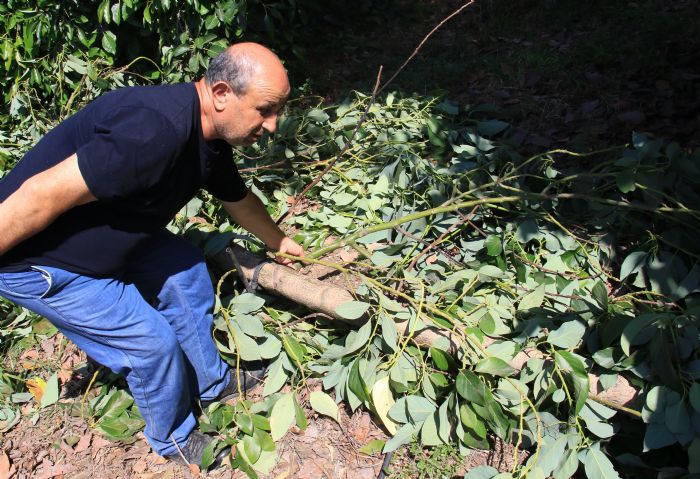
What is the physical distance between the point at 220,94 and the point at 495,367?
131 cm

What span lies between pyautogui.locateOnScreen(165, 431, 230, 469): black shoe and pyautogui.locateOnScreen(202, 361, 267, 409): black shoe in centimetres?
22

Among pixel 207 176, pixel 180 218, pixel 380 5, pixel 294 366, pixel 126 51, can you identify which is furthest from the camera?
pixel 380 5

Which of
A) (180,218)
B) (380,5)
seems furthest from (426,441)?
(380,5)

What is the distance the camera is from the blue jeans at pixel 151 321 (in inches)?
79.4

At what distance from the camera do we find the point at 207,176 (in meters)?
2.16

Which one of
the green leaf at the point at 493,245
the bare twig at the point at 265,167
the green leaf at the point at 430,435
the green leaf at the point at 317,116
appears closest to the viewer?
the green leaf at the point at 430,435

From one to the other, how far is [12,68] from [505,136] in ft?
11.5

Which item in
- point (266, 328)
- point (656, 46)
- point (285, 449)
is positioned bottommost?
point (285, 449)

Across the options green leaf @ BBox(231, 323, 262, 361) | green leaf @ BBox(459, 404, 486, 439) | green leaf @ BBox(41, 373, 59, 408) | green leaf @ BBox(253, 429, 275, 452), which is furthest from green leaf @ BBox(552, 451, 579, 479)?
green leaf @ BBox(41, 373, 59, 408)

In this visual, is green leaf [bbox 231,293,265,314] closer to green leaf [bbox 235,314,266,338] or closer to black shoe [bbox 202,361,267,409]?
green leaf [bbox 235,314,266,338]

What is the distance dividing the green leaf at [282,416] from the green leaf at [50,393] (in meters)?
1.05

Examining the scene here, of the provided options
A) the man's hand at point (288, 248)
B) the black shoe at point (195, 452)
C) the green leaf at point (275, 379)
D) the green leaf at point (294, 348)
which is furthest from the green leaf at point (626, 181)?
the black shoe at point (195, 452)

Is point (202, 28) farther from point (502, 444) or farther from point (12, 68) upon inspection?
point (502, 444)

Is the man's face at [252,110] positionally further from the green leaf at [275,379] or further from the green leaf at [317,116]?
the green leaf at [317,116]
